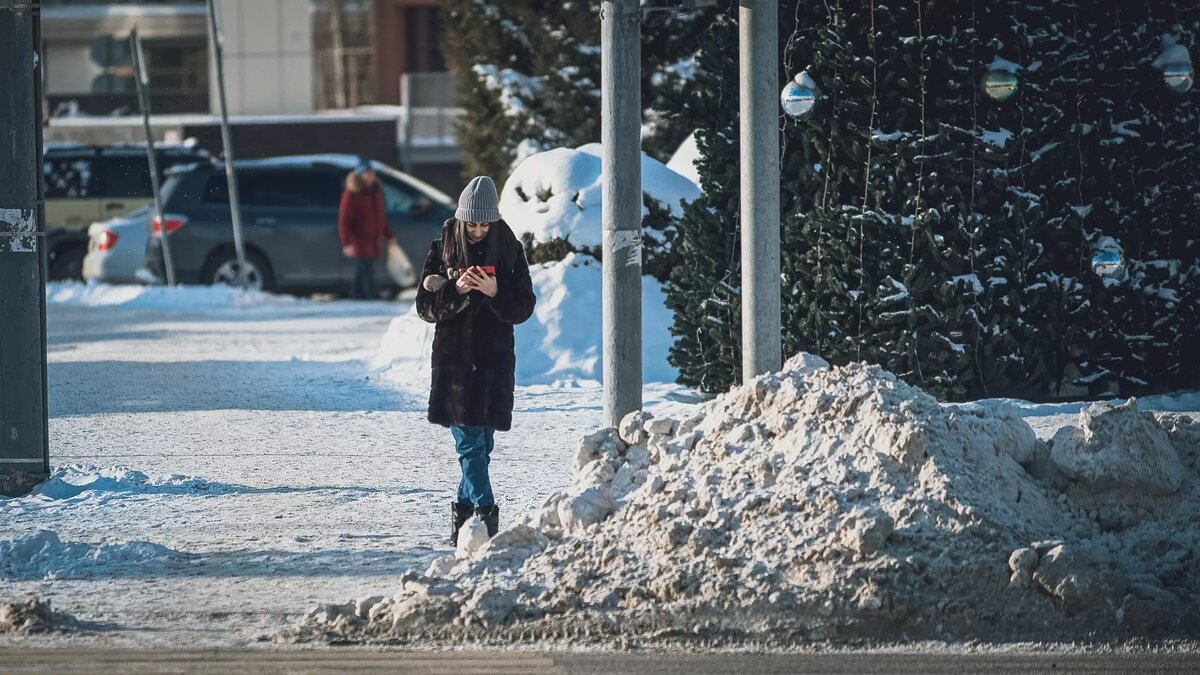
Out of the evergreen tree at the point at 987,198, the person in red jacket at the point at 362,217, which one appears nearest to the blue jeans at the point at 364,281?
the person in red jacket at the point at 362,217

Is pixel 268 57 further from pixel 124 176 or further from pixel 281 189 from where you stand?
pixel 281 189

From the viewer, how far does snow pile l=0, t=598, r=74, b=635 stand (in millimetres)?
6145

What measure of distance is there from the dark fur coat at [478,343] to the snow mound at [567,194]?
5626mm

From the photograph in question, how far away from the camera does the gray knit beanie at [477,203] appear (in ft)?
24.4

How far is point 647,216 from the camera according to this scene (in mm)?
13078

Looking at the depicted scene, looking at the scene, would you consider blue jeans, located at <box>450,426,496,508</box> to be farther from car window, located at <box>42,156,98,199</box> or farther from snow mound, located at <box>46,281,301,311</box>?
car window, located at <box>42,156,98,199</box>

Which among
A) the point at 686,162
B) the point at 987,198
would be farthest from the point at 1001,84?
the point at 686,162

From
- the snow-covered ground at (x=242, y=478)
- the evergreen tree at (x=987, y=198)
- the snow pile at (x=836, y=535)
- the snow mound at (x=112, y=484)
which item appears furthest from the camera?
the evergreen tree at (x=987, y=198)

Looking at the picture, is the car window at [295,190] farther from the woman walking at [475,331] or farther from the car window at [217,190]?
the woman walking at [475,331]

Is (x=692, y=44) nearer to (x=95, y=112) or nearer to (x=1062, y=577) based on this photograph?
(x=1062, y=577)

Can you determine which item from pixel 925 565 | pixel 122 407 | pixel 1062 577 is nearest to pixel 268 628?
pixel 925 565

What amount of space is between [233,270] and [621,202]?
1526 centimetres

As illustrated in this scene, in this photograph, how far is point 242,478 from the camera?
9.24 meters

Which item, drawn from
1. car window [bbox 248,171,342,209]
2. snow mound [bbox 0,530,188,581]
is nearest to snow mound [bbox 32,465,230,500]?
snow mound [bbox 0,530,188,581]
